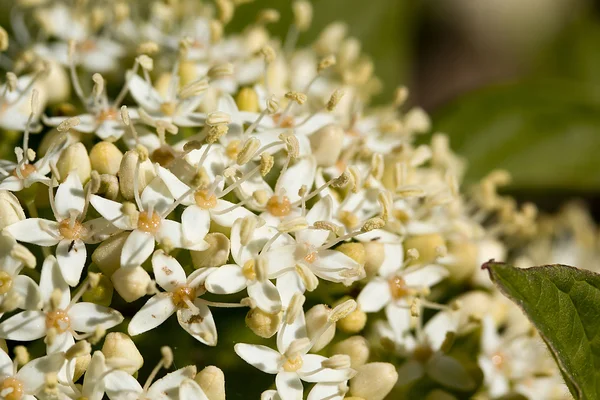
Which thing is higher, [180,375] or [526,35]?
[180,375]

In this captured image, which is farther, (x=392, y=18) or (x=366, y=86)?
(x=392, y=18)

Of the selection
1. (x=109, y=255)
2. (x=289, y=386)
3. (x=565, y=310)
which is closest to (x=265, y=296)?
(x=289, y=386)

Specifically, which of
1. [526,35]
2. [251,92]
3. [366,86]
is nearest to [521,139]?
[366,86]

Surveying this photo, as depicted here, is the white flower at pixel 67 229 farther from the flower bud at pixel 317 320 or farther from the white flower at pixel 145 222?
the flower bud at pixel 317 320

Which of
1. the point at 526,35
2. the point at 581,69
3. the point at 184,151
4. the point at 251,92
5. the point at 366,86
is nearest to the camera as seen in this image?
the point at 184,151

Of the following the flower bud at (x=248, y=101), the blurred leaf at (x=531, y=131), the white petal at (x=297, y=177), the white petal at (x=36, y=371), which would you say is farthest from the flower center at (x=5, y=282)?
the blurred leaf at (x=531, y=131)

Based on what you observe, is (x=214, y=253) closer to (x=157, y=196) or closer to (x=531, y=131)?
(x=157, y=196)

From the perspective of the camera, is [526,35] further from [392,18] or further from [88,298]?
[88,298]
